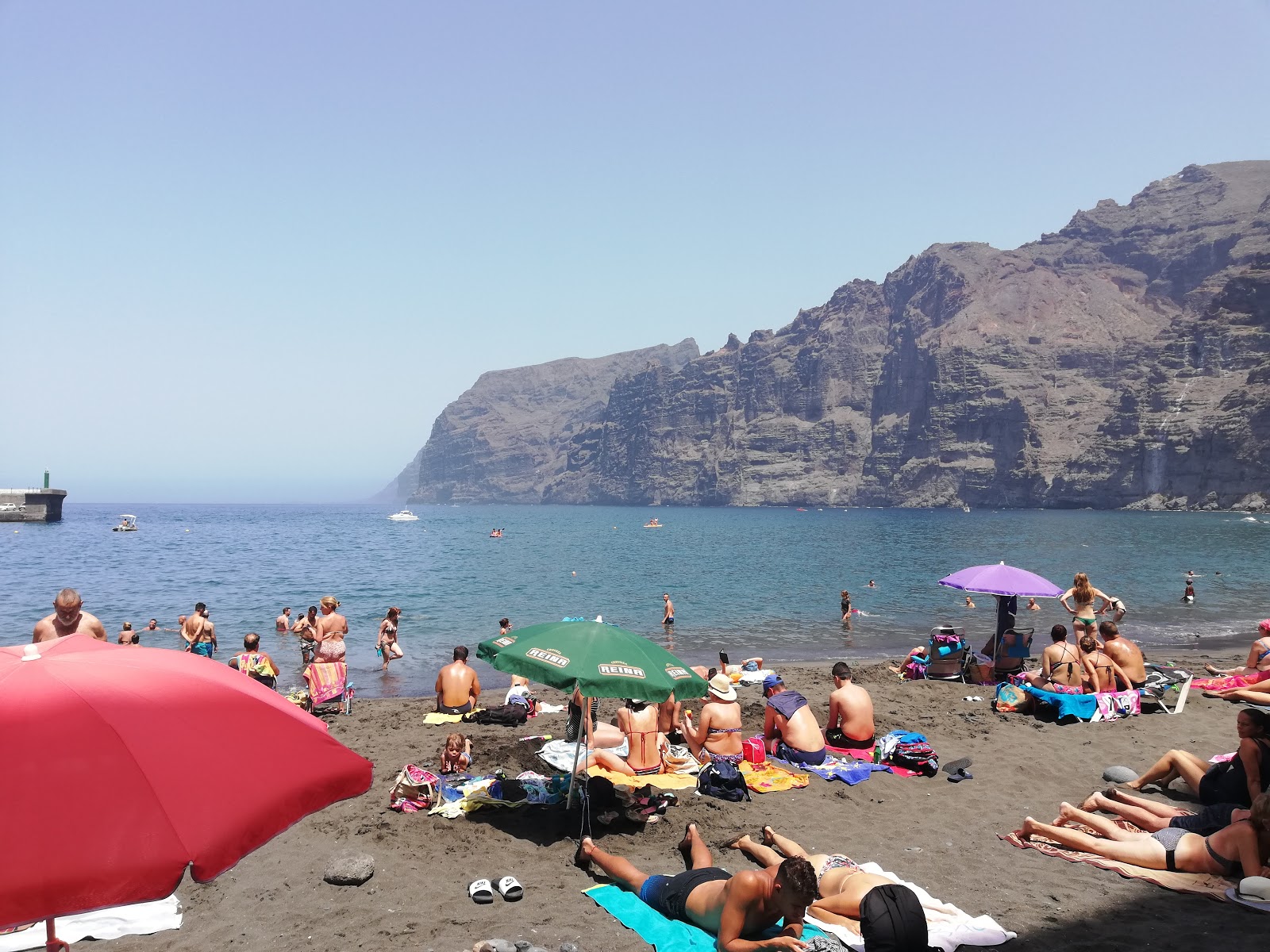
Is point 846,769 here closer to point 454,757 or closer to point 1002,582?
point 454,757

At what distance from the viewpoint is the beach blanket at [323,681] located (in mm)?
14336

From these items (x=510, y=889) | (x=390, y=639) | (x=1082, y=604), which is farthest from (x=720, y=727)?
(x=390, y=639)

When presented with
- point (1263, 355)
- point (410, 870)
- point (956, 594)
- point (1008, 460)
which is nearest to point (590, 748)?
point (410, 870)

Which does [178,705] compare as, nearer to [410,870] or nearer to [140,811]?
[140,811]

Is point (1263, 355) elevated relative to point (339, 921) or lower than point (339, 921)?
elevated

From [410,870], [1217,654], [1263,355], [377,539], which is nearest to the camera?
[410,870]

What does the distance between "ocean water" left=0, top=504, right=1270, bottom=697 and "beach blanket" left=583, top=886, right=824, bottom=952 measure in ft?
41.0

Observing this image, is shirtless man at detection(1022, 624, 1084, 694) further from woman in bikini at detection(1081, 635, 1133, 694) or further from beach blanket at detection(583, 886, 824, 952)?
beach blanket at detection(583, 886, 824, 952)

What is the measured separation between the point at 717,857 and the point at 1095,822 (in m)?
3.78

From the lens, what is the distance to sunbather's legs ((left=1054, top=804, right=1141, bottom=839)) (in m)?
7.73

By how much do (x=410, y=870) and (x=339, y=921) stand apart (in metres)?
1.01

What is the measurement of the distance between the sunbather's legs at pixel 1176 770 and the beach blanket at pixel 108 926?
10227 mm

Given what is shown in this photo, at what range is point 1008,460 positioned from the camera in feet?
612

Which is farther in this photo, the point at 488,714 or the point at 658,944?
the point at 488,714
